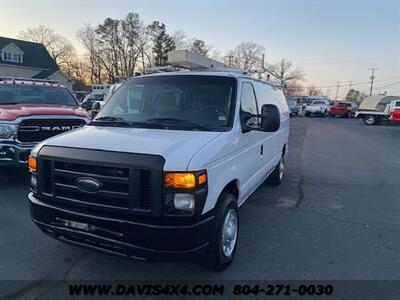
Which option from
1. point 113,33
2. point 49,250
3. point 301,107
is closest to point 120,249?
point 49,250

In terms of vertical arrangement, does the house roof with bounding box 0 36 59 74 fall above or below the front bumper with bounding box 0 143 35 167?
above

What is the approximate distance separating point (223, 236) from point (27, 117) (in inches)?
182

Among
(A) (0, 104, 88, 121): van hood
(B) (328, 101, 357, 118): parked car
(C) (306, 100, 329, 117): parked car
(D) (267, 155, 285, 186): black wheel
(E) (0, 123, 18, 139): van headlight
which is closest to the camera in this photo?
(E) (0, 123, 18, 139): van headlight

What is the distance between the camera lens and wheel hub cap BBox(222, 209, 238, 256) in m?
3.73

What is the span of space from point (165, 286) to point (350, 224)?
3264mm

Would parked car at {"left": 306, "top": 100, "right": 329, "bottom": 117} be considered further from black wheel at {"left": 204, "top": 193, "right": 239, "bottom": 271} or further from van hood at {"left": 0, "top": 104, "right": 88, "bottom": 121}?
black wheel at {"left": 204, "top": 193, "right": 239, "bottom": 271}

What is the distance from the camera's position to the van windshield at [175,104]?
13.1 ft

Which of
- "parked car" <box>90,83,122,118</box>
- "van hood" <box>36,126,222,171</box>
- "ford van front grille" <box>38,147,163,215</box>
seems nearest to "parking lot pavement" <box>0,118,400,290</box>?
"ford van front grille" <box>38,147,163,215</box>

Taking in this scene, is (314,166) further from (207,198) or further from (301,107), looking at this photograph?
(301,107)

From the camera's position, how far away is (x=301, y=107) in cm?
5066

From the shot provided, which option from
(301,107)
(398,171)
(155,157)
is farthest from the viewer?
(301,107)

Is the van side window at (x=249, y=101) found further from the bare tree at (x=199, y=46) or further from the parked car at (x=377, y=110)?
the bare tree at (x=199, y=46)

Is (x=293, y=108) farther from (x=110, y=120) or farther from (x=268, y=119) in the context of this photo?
(x=110, y=120)

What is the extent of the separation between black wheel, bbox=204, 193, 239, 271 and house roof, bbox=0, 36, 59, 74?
5135cm
